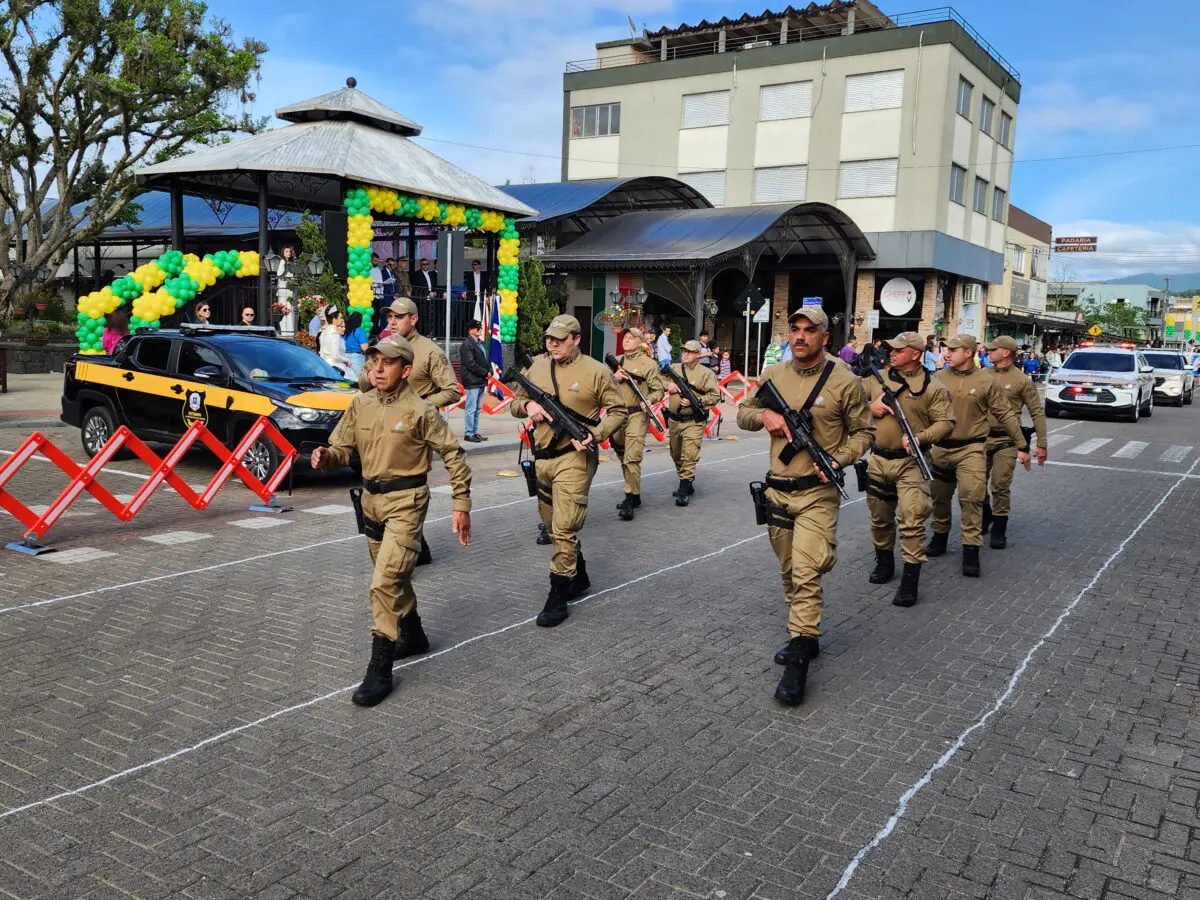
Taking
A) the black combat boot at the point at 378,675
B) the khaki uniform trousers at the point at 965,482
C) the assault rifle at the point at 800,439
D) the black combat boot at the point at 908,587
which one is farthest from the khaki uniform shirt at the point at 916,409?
the black combat boot at the point at 378,675

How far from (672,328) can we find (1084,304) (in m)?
79.9

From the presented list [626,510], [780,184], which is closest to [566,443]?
[626,510]

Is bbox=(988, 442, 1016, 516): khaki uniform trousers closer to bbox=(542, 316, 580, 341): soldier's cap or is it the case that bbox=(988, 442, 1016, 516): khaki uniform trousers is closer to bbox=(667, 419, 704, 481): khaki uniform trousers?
bbox=(667, 419, 704, 481): khaki uniform trousers

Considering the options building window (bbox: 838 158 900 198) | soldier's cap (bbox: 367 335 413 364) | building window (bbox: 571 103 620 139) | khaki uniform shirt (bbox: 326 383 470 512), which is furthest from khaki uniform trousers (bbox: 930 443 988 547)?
building window (bbox: 571 103 620 139)

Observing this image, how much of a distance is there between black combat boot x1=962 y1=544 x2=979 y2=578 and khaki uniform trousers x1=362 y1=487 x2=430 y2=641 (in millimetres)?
4694

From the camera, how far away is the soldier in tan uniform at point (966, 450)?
774cm

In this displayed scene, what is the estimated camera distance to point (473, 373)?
44.3ft

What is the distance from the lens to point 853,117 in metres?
39.9

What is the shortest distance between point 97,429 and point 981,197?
134ft

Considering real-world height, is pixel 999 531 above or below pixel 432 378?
below

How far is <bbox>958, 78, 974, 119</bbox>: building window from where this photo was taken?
39.4 metres

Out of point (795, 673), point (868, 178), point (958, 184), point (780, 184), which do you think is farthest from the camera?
point (780, 184)

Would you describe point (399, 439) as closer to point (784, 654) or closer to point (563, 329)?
point (563, 329)

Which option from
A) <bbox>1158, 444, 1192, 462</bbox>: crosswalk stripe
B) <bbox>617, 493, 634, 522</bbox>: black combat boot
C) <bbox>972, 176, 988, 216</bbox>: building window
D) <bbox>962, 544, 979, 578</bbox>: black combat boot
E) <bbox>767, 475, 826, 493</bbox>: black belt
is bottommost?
<bbox>1158, 444, 1192, 462</bbox>: crosswalk stripe
